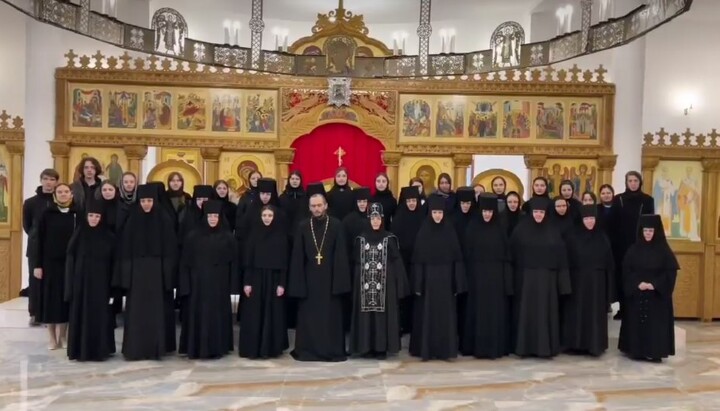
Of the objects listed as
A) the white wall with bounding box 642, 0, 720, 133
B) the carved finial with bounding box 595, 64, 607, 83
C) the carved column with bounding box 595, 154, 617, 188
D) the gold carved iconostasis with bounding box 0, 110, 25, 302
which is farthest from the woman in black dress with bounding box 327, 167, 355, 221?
the gold carved iconostasis with bounding box 0, 110, 25, 302

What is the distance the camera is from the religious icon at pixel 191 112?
1178 centimetres

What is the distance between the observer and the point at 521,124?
11875 millimetres

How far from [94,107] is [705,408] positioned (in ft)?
30.8

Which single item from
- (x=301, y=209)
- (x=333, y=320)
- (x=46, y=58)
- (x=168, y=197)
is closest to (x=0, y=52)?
(x=46, y=58)

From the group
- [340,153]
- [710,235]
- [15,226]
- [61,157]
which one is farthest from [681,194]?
[15,226]

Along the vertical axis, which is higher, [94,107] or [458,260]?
[94,107]

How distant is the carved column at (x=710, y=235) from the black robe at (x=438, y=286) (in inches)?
222

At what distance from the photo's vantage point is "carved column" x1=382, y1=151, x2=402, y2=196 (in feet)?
38.9

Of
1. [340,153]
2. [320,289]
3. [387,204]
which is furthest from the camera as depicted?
[340,153]

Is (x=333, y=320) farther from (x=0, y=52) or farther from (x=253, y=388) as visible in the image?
(x=0, y=52)

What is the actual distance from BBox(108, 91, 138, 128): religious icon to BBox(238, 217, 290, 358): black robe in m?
4.78

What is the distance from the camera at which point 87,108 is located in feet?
37.9

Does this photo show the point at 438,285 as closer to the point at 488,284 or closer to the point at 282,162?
the point at 488,284

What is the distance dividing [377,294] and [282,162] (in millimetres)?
4542
